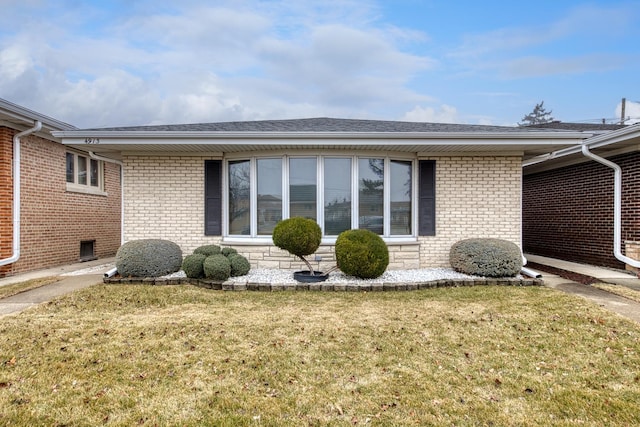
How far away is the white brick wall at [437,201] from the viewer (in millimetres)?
7352

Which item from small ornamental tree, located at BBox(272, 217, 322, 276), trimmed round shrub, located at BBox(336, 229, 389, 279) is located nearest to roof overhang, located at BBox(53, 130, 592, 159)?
small ornamental tree, located at BBox(272, 217, 322, 276)

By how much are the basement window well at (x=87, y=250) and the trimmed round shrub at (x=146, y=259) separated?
162 inches

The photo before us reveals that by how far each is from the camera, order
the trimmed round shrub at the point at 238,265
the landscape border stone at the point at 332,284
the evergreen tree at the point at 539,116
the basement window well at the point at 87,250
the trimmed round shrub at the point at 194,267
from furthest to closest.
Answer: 1. the evergreen tree at the point at 539,116
2. the basement window well at the point at 87,250
3. the trimmed round shrub at the point at 238,265
4. the trimmed round shrub at the point at 194,267
5. the landscape border stone at the point at 332,284

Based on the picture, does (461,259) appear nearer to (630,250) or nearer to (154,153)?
(630,250)

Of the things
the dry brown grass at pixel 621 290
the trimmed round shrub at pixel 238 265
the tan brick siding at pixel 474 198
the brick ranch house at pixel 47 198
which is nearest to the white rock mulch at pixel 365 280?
the trimmed round shrub at pixel 238 265

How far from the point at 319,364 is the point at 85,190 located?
9234 millimetres

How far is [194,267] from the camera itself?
6145mm

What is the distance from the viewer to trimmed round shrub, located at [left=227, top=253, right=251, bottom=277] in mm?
6421

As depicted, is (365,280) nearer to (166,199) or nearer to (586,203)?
(166,199)

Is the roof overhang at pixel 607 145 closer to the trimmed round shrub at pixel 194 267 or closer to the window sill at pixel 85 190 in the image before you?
the trimmed round shrub at pixel 194 267

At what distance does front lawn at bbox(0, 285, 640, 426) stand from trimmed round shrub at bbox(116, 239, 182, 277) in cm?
132

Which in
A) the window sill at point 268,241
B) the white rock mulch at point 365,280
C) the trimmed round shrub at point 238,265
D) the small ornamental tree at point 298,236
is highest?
the small ornamental tree at point 298,236

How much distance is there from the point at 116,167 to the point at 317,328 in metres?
9.81

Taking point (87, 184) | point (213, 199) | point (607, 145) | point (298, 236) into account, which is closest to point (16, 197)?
point (87, 184)
